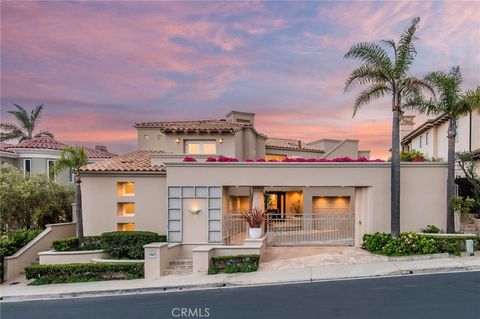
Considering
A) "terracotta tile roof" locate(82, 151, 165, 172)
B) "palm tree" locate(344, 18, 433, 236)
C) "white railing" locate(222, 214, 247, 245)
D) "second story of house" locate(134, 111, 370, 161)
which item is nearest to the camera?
"palm tree" locate(344, 18, 433, 236)

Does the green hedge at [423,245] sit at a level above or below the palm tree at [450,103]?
below

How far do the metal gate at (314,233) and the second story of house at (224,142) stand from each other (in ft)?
22.2

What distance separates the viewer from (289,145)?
109 feet

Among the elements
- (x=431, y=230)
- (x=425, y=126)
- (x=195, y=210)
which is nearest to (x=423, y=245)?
(x=431, y=230)

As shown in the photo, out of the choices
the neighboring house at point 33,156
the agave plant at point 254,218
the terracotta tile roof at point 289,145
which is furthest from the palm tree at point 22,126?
the agave plant at point 254,218

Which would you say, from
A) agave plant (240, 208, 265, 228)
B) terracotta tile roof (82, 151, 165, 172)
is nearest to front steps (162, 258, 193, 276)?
agave plant (240, 208, 265, 228)

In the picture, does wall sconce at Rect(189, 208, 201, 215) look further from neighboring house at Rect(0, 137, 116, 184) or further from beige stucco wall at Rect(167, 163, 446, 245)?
neighboring house at Rect(0, 137, 116, 184)

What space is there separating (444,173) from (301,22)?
11.6 m

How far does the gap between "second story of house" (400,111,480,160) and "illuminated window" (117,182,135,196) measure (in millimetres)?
18273

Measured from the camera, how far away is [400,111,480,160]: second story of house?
77.5 ft

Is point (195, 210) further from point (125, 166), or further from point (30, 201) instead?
point (30, 201)

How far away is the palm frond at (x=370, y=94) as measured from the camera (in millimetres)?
Answer: 17156

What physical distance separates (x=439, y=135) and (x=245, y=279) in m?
24.2

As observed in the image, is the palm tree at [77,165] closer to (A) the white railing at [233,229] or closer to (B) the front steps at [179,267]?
(B) the front steps at [179,267]
